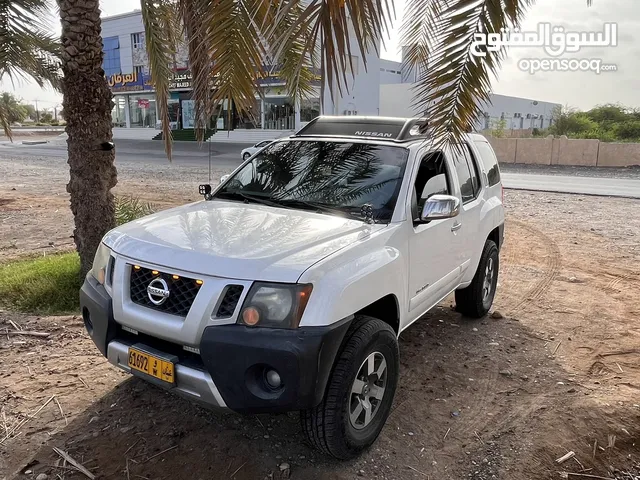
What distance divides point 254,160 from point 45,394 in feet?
7.78

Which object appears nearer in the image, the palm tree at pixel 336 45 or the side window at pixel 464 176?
the palm tree at pixel 336 45

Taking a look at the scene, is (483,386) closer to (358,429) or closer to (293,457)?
(358,429)

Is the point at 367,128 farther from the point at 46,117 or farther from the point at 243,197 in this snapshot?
the point at 46,117

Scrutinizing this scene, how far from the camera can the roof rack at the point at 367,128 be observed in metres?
4.51

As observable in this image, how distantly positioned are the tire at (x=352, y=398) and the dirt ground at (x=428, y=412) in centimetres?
18

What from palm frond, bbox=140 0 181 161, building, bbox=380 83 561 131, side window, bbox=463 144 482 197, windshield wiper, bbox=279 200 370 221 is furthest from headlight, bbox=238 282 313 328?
building, bbox=380 83 561 131

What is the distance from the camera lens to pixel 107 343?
A: 326 cm

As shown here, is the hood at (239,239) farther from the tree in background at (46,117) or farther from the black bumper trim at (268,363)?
the tree in background at (46,117)

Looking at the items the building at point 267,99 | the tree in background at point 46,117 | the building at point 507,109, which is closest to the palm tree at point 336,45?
the building at point 507,109

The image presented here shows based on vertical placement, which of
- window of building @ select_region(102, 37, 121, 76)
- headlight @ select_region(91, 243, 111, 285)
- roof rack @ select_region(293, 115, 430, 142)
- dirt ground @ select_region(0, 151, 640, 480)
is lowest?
dirt ground @ select_region(0, 151, 640, 480)

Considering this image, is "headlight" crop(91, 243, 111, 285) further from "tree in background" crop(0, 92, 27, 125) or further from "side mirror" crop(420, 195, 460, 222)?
"tree in background" crop(0, 92, 27, 125)

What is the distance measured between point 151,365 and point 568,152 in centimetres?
2741

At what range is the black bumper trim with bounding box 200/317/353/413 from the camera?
271cm

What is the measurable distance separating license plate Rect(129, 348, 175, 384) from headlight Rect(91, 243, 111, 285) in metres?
0.63
